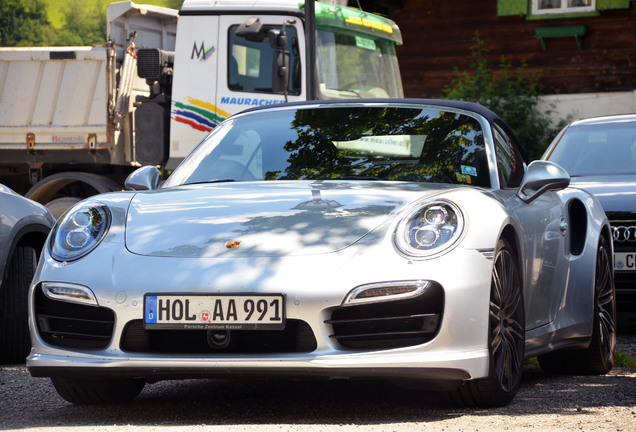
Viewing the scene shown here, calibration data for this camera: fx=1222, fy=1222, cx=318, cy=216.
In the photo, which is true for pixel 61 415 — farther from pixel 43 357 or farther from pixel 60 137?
pixel 60 137

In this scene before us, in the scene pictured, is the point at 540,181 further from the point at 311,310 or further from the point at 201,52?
the point at 201,52

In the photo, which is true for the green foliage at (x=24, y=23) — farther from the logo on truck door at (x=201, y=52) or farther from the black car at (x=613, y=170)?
the black car at (x=613, y=170)

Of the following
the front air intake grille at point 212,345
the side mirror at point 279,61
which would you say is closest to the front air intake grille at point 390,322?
the front air intake grille at point 212,345

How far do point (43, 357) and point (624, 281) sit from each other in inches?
186

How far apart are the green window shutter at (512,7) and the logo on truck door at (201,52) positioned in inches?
468

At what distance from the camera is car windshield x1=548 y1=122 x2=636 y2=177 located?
9164mm

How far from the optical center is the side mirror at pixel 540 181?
5520 millimetres

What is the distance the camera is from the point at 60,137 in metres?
13.8

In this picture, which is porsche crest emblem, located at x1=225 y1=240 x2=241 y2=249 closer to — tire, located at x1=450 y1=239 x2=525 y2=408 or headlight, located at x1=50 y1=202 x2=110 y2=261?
headlight, located at x1=50 y1=202 x2=110 y2=261

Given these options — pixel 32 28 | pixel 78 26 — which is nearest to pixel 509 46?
pixel 32 28

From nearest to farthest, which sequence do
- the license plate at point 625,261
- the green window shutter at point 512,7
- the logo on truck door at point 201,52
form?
1. the license plate at point 625,261
2. the logo on truck door at point 201,52
3. the green window shutter at point 512,7

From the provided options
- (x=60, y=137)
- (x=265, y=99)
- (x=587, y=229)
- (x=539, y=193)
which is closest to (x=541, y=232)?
(x=539, y=193)

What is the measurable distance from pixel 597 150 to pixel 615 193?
1034 millimetres

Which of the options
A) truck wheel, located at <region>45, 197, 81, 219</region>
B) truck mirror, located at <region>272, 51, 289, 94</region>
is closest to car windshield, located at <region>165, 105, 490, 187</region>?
truck mirror, located at <region>272, 51, 289, 94</region>
